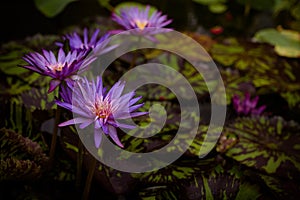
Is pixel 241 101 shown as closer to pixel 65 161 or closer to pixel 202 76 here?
pixel 202 76

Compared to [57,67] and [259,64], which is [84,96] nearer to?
[57,67]

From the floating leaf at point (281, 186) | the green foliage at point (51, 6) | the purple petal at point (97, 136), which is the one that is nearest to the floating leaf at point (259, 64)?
the floating leaf at point (281, 186)

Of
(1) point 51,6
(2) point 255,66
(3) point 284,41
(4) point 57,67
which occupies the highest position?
(1) point 51,6

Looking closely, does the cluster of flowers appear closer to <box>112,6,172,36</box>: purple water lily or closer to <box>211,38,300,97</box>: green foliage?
<box>112,6,172,36</box>: purple water lily

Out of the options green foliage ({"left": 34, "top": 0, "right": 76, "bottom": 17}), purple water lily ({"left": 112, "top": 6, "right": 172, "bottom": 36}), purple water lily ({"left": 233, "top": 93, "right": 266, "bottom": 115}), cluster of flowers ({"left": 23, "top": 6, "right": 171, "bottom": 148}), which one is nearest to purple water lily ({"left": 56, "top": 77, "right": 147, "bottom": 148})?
cluster of flowers ({"left": 23, "top": 6, "right": 171, "bottom": 148})

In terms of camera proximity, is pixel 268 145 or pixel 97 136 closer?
pixel 97 136

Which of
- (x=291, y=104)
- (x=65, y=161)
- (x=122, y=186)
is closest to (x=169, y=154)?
(x=122, y=186)

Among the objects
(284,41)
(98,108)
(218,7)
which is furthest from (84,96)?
(218,7)
